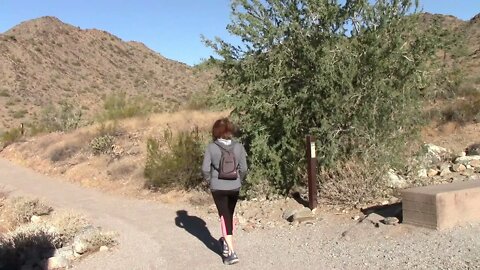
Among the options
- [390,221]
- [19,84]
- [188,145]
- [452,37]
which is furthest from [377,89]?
[19,84]

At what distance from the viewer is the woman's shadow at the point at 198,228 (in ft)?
28.8

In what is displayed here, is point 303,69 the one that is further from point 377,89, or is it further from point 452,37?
point 452,37

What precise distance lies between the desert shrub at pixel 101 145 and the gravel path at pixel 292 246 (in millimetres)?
11344

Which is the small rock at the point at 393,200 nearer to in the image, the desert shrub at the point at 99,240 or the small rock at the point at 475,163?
the small rock at the point at 475,163

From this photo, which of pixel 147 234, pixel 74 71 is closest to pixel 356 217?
pixel 147 234

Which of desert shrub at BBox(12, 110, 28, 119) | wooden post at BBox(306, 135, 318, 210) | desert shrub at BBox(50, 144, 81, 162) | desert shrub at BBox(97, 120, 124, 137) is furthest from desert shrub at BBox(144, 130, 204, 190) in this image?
desert shrub at BBox(12, 110, 28, 119)

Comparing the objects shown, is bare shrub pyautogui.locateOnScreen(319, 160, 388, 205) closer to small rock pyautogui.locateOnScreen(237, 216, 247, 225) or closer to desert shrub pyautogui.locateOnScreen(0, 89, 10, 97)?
small rock pyautogui.locateOnScreen(237, 216, 247, 225)

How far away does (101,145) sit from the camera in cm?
2288

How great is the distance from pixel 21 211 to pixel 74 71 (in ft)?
205

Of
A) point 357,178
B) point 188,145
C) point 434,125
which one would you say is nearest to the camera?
point 357,178

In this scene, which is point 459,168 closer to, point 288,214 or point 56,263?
point 288,214

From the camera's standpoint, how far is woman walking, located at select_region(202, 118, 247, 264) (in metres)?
7.53

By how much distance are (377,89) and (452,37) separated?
2.07 meters

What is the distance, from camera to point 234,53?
12312 millimetres
